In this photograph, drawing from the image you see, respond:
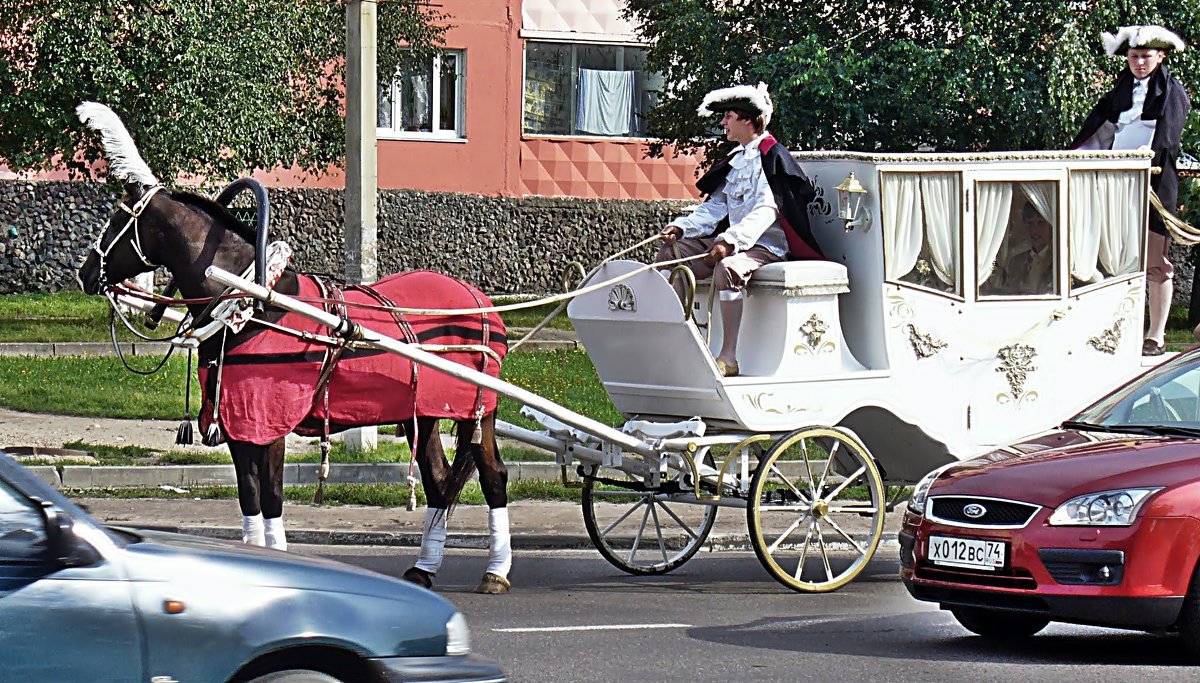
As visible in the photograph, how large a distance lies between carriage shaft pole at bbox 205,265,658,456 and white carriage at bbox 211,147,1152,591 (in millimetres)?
30

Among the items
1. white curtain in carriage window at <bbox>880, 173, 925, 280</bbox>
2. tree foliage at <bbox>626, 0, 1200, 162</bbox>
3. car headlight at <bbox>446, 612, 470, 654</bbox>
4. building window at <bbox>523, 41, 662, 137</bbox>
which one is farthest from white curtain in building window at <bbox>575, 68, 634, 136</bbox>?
car headlight at <bbox>446, 612, 470, 654</bbox>

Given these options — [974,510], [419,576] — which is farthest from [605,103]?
[974,510]

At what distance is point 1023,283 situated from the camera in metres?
11.4

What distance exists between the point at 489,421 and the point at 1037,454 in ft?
10.6

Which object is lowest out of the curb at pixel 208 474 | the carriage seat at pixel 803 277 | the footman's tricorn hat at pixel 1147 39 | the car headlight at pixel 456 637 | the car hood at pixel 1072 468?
the curb at pixel 208 474

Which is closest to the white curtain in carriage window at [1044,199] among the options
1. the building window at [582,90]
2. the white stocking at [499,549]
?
the white stocking at [499,549]

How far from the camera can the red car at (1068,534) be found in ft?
26.4

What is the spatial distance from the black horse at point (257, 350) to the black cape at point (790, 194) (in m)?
2.11

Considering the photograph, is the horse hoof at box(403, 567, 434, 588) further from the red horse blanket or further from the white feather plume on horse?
the white feather plume on horse

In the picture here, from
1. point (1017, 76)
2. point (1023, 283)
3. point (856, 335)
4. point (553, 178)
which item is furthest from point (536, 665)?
point (553, 178)

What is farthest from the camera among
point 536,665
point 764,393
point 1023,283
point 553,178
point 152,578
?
point 553,178

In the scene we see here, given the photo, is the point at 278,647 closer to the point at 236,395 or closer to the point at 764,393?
the point at 236,395

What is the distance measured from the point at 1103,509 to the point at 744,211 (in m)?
3.46

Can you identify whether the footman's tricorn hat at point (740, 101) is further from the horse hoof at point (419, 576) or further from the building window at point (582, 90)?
the building window at point (582, 90)
